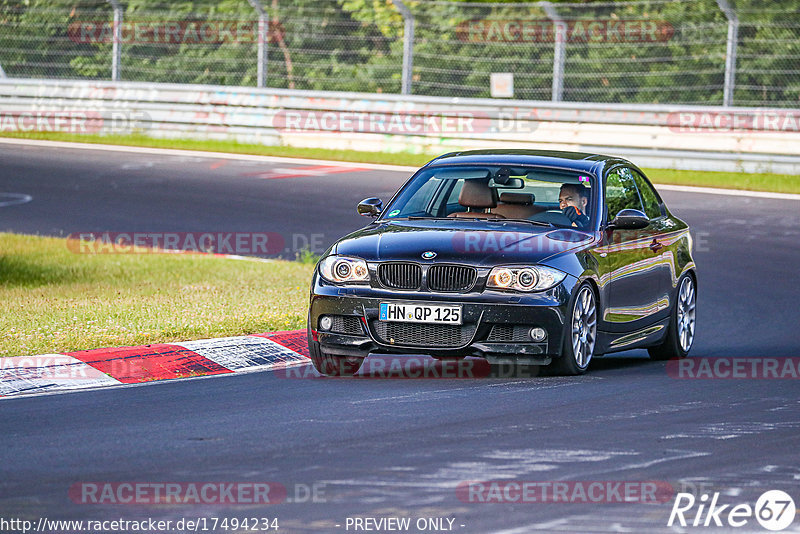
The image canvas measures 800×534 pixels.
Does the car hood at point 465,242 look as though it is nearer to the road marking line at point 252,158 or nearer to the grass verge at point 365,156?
the road marking line at point 252,158

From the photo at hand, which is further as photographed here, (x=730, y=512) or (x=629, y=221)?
(x=629, y=221)

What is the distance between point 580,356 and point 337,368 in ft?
5.34

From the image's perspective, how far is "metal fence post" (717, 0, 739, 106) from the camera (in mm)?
23188

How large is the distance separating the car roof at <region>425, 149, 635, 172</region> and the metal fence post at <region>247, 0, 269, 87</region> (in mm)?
15915

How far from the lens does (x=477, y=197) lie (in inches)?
420

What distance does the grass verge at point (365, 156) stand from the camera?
2255 centimetres

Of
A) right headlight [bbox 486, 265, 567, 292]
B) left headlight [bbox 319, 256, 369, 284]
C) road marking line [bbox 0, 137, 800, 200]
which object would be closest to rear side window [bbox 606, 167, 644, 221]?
right headlight [bbox 486, 265, 567, 292]

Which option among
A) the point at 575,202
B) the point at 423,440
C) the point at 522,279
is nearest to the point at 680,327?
the point at 575,202

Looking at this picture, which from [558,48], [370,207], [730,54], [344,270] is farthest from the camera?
[558,48]

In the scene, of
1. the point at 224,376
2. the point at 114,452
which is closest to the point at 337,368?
the point at 224,376

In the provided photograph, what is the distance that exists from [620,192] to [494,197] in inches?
41.4

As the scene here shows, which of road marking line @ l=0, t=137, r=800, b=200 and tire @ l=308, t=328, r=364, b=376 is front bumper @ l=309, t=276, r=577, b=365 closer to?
tire @ l=308, t=328, r=364, b=376

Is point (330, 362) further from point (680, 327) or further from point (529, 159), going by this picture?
point (680, 327)

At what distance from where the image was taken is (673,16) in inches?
1016
